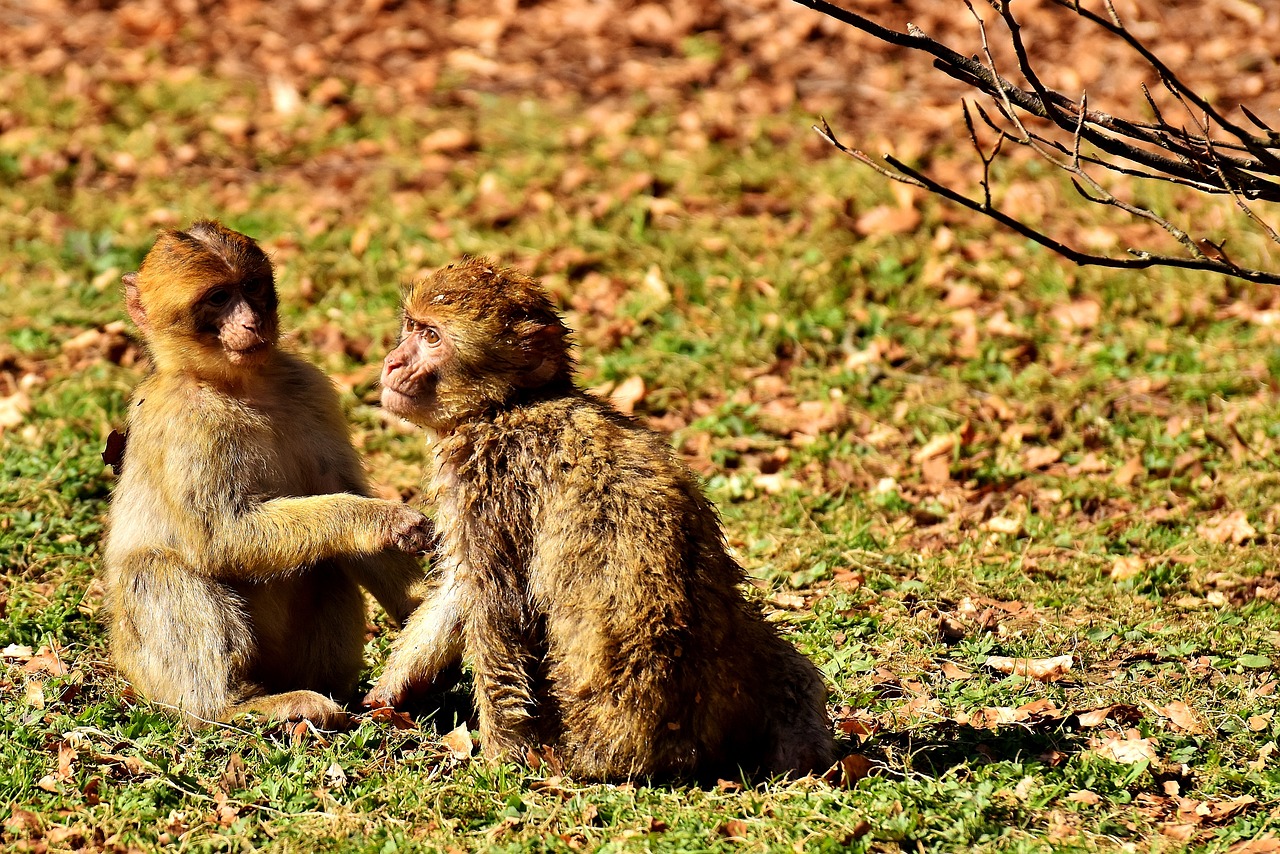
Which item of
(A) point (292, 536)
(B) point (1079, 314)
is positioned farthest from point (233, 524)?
(B) point (1079, 314)

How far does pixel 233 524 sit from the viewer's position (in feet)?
17.6

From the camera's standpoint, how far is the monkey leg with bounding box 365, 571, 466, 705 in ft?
16.1

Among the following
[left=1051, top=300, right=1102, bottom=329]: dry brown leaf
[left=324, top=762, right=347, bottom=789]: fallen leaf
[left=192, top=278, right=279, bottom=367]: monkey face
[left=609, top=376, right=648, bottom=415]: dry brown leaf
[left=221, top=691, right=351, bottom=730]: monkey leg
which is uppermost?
[left=1051, top=300, right=1102, bottom=329]: dry brown leaf

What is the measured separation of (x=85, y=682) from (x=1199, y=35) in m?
10.9

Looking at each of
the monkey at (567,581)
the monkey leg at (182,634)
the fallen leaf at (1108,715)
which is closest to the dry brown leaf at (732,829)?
the monkey at (567,581)

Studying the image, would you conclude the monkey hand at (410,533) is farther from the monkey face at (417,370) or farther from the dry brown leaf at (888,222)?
the dry brown leaf at (888,222)

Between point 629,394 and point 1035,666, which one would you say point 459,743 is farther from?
point 629,394

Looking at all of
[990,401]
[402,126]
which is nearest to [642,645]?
[990,401]

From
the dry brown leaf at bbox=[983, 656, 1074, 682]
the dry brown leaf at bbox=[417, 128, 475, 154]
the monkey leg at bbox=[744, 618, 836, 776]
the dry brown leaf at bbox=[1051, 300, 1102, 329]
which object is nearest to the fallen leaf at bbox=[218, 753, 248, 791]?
the monkey leg at bbox=[744, 618, 836, 776]

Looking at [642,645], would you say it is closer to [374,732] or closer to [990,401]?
[374,732]

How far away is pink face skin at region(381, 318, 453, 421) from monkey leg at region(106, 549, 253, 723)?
3.33 feet

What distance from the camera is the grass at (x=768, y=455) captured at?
4.89 meters

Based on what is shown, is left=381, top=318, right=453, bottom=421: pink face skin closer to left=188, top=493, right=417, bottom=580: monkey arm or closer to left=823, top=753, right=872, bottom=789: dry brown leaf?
left=188, top=493, right=417, bottom=580: monkey arm

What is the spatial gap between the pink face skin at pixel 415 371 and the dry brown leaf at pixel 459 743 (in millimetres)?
1152
